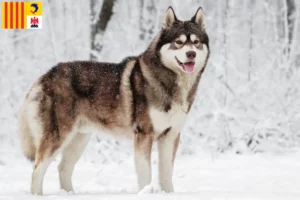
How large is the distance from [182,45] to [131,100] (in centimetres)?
74

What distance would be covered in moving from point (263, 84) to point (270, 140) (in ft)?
3.93

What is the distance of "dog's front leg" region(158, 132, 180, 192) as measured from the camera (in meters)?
5.15

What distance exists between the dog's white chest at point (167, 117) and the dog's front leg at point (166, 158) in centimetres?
21

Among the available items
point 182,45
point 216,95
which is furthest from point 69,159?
point 216,95

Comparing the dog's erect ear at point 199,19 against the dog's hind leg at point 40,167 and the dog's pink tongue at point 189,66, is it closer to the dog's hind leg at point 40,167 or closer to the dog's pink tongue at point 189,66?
the dog's pink tongue at point 189,66

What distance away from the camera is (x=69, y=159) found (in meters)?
5.76

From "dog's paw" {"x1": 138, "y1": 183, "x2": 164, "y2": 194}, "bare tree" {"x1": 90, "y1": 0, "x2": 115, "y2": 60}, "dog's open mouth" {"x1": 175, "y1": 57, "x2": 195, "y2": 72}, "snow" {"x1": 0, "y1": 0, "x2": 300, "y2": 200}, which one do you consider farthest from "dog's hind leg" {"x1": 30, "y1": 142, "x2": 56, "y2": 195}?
"bare tree" {"x1": 90, "y1": 0, "x2": 115, "y2": 60}

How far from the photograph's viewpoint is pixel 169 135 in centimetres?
510

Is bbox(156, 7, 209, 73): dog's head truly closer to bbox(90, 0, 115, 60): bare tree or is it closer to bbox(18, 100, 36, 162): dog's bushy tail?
bbox(18, 100, 36, 162): dog's bushy tail

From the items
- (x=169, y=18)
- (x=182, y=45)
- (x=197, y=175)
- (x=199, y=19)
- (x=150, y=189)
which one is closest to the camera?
(x=150, y=189)

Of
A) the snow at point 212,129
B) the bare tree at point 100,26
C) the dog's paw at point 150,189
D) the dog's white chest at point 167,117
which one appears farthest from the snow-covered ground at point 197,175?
the bare tree at point 100,26

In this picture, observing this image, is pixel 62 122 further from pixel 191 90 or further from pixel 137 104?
pixel 191 90

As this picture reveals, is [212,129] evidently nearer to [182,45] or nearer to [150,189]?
[182,45]

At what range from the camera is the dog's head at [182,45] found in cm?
484
